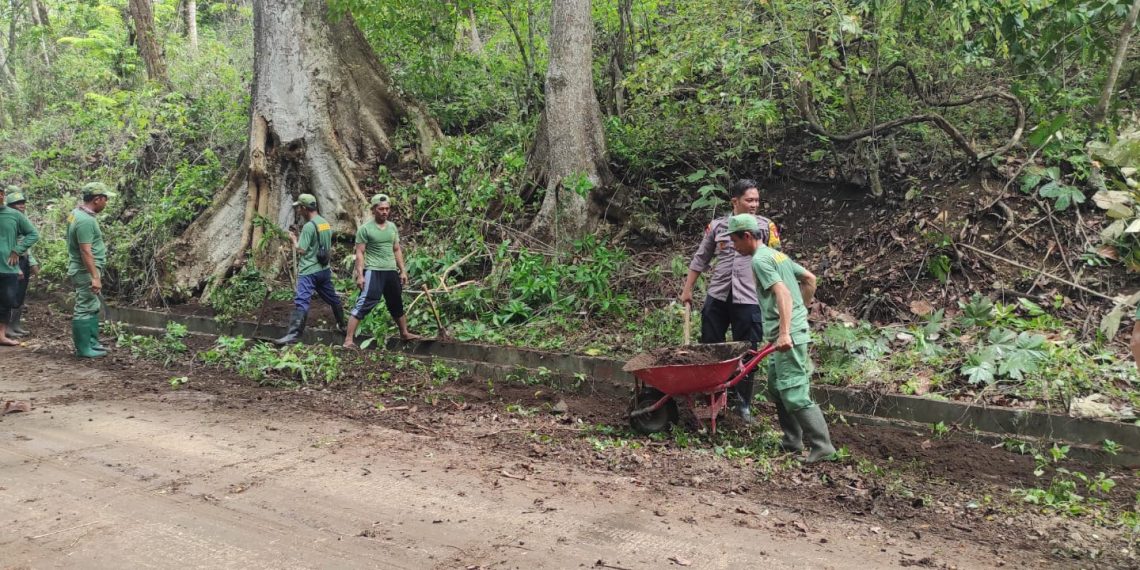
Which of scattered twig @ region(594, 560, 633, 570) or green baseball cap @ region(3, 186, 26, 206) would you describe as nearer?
scattered twig @ region(594, 560, 633, 570)

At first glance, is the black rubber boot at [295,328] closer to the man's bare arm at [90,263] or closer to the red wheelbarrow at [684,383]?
the man's bare arm at [90,263]

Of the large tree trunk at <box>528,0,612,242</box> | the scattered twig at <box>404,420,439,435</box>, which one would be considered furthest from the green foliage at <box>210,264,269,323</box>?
the scattered twig at <box>404,420,439,435</box>

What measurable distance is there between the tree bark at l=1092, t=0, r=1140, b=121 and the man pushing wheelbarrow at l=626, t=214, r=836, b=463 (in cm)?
489

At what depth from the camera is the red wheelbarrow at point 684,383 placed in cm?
564

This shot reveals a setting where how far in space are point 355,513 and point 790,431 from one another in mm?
3218

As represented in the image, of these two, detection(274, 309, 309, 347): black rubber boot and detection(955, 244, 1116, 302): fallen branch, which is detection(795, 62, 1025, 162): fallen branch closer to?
detection(955, 244, 1116, 302): fallen branch

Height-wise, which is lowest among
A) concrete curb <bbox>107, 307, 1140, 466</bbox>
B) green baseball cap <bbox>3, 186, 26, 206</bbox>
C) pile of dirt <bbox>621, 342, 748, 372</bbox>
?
concrete curb <bbox>107, 307, 1140, 466</bbox>

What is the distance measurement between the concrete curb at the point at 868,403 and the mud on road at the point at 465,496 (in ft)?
1.03

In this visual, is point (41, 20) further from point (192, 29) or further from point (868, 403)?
point (868, 403)

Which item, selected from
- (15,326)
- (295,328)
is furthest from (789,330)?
(15,326)

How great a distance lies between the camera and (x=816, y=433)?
18.3ft

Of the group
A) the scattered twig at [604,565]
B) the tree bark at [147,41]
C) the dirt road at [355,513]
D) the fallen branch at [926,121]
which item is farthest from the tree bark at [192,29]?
the scattered twig at [604,565]

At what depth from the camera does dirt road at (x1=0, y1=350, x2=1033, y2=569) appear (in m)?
3.95

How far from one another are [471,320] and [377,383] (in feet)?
6.01
